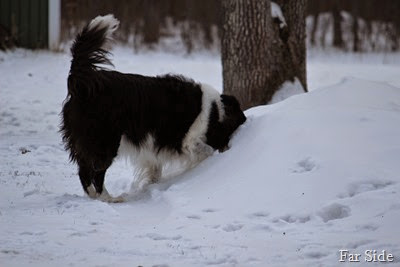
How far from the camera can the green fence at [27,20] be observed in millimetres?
13383

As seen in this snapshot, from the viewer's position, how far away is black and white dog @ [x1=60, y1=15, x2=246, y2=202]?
543 cm

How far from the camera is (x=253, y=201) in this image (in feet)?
15.6

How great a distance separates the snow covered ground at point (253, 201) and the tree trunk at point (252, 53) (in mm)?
1587

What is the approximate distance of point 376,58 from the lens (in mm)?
17141

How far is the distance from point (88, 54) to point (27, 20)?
8715 millimetres

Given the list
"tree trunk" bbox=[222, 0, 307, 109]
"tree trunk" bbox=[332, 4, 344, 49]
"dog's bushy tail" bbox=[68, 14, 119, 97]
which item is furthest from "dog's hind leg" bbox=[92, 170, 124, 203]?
"tree trunk" bbox=[332, 4, 344, 49]

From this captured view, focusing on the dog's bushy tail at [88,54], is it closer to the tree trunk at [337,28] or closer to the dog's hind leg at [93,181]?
the dog's hind leg at [93,181]

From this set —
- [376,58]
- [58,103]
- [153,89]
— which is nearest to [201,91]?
[153,89]

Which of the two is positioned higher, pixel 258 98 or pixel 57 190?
pixel 258 98

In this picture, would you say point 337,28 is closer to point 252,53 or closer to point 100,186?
point 252,53

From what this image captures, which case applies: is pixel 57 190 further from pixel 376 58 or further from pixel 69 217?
pixel 376 58

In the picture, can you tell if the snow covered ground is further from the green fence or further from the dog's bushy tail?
the green fence

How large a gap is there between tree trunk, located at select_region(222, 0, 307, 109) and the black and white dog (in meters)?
1.68

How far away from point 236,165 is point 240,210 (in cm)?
83
